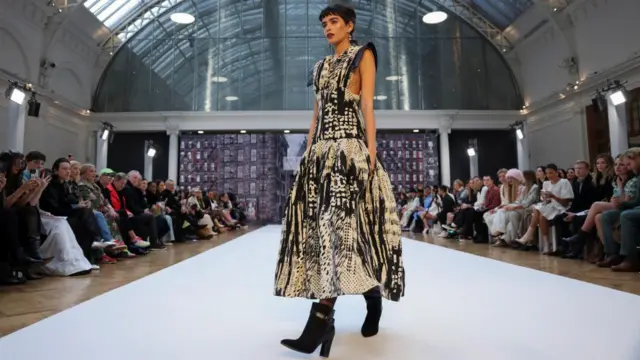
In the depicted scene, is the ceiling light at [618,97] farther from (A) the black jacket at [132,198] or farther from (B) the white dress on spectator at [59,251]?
(B) the white dress on spectator at [59,251]

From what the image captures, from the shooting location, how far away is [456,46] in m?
13.2

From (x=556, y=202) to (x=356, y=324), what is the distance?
13.6ft

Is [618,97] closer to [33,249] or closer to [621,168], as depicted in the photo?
[621,168]

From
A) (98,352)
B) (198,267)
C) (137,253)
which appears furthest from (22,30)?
(98,352)

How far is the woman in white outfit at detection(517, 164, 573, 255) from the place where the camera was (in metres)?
5.19

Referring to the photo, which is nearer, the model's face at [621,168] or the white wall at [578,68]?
the model's face at [621,168]

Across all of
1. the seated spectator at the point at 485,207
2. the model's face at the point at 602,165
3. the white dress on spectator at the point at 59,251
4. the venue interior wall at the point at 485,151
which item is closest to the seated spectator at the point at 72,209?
the white dress on spectator at the point at 59,251

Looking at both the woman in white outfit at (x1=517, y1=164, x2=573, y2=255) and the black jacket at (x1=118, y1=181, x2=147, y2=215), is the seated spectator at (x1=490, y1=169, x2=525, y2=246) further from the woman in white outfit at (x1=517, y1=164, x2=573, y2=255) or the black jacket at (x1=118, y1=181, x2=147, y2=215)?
the black jacket at (x1=118, y1=181, x2=147, y2=215)

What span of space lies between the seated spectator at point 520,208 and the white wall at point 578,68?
4.37 m

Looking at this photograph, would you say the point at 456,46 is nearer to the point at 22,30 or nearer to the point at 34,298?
the point at 22,30

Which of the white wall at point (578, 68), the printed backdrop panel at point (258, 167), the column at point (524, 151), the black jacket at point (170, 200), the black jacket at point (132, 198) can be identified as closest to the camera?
the black jacket at point (132, 198)

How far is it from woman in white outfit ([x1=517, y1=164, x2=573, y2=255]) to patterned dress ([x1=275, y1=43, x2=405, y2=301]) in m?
4.15

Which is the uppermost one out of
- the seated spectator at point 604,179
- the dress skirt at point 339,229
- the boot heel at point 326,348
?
the seated spectator at point 604,179

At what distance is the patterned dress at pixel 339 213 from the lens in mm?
1571
